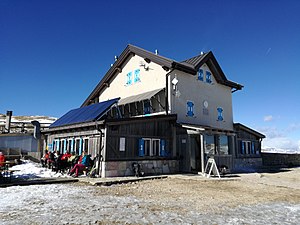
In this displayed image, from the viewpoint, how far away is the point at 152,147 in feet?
47.9

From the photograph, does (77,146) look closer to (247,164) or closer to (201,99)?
(201,99)

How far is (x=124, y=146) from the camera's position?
522 inches

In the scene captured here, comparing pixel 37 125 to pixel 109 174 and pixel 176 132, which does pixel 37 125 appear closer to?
pixel 109 174

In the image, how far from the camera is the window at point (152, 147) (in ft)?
46.0

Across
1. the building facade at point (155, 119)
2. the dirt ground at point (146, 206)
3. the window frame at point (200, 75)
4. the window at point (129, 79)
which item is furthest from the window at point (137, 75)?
the dirt ground at point (146, 206)

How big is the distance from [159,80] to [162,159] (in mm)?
5780

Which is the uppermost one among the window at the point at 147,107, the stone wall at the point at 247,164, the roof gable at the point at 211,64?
the roof gable at the point at 211,64

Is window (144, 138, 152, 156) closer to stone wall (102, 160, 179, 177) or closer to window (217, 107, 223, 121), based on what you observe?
stone wall (102, 160, 179, 177)

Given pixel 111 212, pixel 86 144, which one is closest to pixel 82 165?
pixel 86 144

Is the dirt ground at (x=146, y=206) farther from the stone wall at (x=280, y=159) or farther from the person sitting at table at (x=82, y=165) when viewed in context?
the stone wall at (x=280, y=159)

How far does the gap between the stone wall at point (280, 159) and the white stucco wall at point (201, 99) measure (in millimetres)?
6214

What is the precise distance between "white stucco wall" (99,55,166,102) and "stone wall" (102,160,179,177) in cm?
545

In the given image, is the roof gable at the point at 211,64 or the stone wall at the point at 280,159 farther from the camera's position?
the stone wall at the point at 280,159

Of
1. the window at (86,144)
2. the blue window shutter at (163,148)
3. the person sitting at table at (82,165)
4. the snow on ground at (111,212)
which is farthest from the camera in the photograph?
the blue window shutter at (163,148)
